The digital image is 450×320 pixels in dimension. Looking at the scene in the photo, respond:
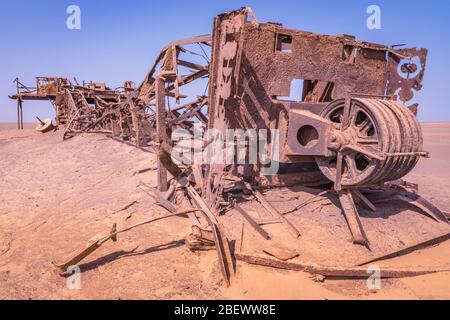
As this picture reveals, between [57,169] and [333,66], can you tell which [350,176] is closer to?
[333,66]

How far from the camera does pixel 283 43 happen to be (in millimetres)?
7246

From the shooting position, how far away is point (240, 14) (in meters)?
6.22

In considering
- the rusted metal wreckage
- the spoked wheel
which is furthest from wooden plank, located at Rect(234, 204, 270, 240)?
the spoked wheel

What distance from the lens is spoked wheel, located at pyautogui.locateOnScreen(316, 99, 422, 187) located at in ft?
17.4

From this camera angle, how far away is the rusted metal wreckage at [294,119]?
5.51m

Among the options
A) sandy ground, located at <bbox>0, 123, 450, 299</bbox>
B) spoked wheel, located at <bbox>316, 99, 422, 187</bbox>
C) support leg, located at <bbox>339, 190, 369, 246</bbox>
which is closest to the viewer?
sandy ground, located at <bbox>0, 123, 450, 299</bbox>

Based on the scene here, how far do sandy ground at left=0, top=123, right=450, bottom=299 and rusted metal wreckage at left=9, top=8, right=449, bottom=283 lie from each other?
0.84 feet

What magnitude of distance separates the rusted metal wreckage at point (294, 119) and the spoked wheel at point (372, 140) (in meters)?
0.02

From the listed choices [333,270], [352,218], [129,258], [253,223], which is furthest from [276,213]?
[129,258]

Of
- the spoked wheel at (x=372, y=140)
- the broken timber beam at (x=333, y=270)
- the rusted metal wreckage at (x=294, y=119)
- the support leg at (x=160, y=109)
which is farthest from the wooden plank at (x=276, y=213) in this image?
the support leg at (x=160, y=109)

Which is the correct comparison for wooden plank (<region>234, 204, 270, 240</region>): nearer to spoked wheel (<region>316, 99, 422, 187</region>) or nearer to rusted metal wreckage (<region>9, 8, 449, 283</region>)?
rusted metal wreckage (<region>9, 8, 449, 283</region>)

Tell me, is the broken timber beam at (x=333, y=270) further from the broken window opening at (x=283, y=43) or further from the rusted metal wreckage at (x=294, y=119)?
the broken window opening at (x=283, y=43)

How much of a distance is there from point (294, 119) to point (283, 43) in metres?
1.74

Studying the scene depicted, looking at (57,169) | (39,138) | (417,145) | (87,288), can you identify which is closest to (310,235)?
(417,145)
